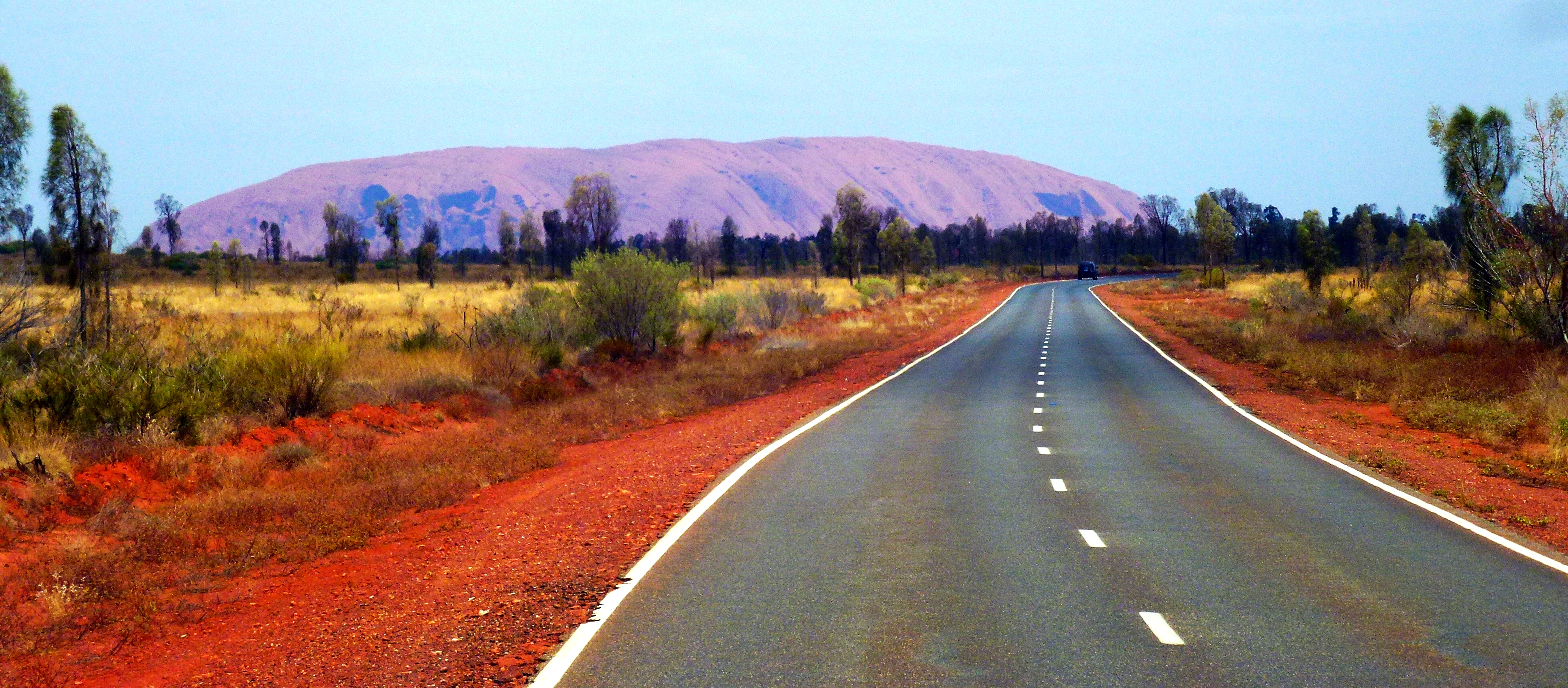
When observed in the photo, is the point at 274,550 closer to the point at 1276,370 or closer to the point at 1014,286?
the point at 1276,370

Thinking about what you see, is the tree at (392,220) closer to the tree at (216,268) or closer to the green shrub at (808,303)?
the tree at (216,268)

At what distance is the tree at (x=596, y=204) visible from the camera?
63.9 m

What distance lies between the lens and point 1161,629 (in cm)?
540

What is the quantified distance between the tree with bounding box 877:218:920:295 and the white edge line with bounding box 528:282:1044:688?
59.7 meters

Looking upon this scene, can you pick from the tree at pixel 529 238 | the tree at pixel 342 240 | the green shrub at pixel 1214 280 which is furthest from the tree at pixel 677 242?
the green shrub at pixel 1214 280

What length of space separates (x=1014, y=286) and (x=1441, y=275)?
58902mm

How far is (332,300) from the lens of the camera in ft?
141

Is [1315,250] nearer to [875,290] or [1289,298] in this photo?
[1289,298]

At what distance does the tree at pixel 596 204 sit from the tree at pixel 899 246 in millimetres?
20952

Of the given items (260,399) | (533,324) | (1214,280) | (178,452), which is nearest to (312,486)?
(178,452)

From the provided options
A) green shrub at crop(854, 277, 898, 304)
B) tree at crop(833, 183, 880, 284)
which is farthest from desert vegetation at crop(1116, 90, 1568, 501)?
tree at crop(833, 183, 880, 284)

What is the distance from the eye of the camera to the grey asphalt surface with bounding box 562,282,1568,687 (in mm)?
4828

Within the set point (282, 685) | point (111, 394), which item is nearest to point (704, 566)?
point (282, 685)

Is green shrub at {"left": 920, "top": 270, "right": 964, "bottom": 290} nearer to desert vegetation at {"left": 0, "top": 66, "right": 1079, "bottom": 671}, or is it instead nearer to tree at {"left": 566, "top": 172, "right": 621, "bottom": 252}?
tree at {"left": 566, "top": 172, "right": 621, "bottom": 252}
